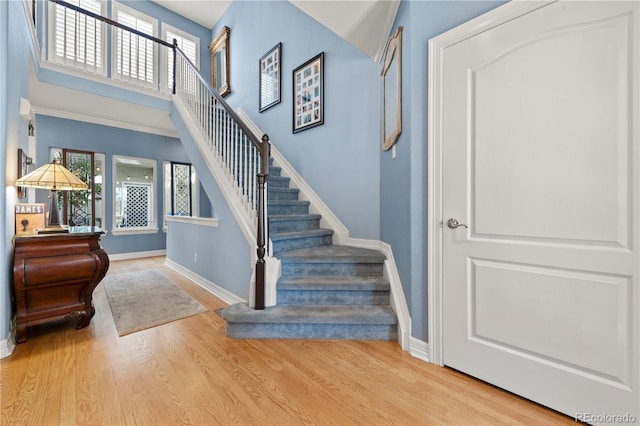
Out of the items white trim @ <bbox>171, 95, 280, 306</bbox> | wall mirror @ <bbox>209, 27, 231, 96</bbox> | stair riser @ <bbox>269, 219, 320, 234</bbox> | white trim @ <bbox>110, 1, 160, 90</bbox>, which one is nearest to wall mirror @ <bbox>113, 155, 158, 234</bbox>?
white trim @ <bbox>110, 1, 160, 90</bbox>

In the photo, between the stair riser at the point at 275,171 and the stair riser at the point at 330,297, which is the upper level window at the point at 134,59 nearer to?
the stair riser at the point at 275,171

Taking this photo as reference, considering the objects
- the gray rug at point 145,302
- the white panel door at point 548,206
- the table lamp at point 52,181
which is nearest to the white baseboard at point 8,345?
the gray rug at point 145,302

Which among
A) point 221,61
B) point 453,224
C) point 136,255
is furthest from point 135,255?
point 453,224

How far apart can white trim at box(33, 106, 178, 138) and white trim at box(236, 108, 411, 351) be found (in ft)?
6.40

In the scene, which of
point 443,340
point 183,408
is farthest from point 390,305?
point 183,408

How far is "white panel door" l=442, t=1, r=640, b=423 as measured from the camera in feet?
3.91

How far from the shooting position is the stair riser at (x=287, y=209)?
3215mm

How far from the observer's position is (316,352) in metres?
1.89

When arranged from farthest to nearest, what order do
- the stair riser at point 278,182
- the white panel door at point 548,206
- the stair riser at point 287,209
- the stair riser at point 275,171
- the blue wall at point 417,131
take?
the stair riser at point 275,171, the stair riser at point 278,182, the stair riser at point 287,209, the blue wall at point 417,131, the white panel door at point 548,206

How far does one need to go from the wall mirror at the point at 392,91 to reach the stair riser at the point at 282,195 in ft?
4.94

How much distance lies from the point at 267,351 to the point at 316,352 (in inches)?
13.7

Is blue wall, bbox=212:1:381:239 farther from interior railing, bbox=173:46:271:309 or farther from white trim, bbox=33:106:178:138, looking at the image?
white trim, bbox=33:106:178:138

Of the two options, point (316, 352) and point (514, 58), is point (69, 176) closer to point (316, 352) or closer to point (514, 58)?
point (316, 352)

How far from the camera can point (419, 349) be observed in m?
1.82
